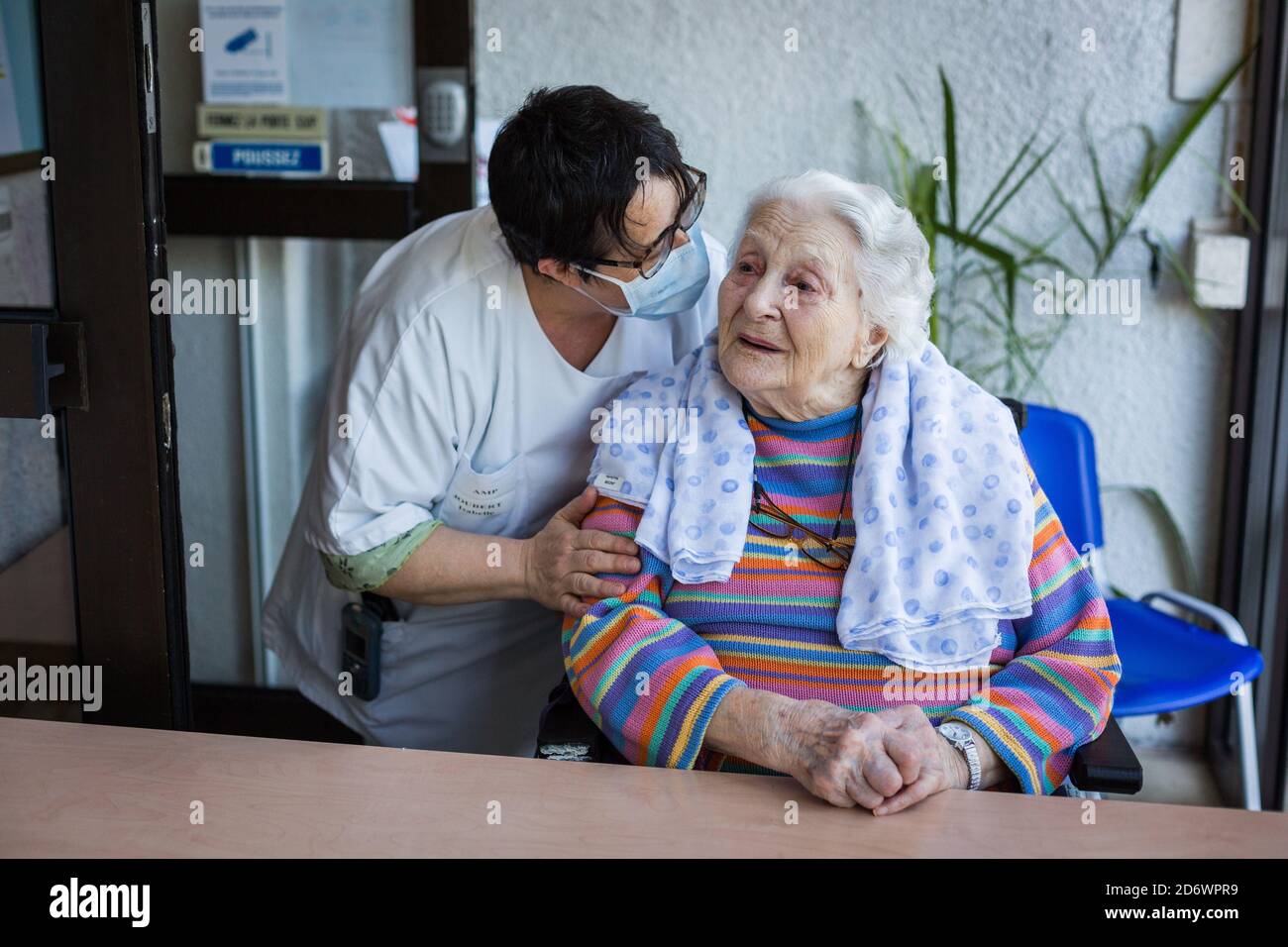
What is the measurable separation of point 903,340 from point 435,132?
1454 mm

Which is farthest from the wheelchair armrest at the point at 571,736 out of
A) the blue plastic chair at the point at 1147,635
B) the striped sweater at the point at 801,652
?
the blue plastic chair at the point at 1147,635

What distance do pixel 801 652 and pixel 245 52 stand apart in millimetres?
2174

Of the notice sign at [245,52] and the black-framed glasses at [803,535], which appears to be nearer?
the black-framed glasses at [803,535]

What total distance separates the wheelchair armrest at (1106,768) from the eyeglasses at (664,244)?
90 centimetres

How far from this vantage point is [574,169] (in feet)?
5.61

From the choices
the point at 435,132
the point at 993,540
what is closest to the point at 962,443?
the point at 993,540

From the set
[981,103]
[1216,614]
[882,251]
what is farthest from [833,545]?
[981,103]

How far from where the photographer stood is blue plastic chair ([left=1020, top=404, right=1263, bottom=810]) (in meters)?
2.31

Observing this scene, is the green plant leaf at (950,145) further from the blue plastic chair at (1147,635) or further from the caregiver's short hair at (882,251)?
the caregiver's short hair at (882,251)

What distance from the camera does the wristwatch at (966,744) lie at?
158 cm

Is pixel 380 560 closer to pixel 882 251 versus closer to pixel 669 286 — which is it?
pixel 669 286

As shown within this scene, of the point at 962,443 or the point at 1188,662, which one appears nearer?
the point at 962,443
